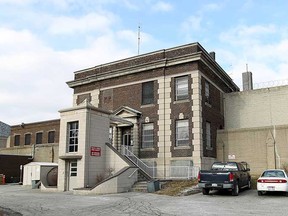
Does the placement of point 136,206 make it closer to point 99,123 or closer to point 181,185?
point 181,185

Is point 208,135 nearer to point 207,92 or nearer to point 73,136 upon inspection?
point 207,92

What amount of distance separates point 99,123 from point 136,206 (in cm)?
A: 1081

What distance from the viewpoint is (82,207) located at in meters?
14.0

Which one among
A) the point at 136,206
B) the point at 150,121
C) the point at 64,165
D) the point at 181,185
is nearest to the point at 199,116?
the point at 150,121

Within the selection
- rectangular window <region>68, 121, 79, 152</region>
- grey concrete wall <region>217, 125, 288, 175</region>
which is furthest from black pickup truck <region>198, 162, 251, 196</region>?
rectangular window <region>68, 121, 79, 152</region>

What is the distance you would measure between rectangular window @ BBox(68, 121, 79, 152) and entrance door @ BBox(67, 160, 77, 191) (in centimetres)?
94

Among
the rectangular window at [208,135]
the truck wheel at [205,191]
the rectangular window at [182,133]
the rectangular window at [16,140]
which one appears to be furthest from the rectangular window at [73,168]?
the rectangular window at [16,140]

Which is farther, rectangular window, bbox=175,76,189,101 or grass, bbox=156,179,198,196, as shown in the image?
rectangular window, bbox=175,76,189,101

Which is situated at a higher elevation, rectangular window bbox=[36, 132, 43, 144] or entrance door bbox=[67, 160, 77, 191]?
rectangular window bbox=[36, 132, 43, 144]

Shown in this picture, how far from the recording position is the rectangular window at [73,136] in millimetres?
23558

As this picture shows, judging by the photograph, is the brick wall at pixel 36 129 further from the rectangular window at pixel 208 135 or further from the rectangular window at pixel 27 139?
the rectangular window at pixel 208 135

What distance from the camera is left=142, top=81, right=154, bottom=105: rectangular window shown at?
28781 millimetres

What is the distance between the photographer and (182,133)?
26797 mm

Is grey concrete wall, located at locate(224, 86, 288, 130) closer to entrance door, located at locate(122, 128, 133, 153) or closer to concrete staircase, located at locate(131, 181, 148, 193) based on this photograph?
entrance door, located at locate(122, 128, 133, 153)
